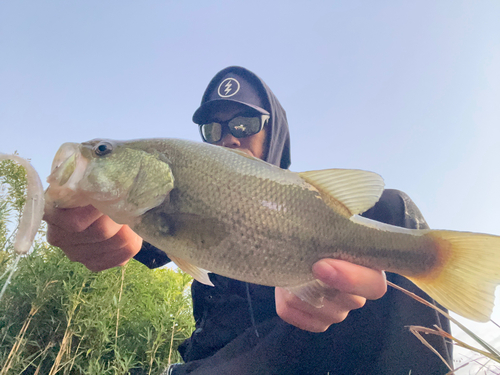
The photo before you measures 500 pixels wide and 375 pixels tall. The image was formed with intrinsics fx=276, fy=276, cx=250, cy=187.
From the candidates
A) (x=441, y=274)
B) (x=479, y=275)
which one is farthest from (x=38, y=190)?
(x=479, y=275)

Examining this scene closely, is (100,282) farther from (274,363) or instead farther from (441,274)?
(441,274)

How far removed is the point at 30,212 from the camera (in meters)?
1.00

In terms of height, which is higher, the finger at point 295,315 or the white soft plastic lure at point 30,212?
the white soft plastic lure at point 30,212

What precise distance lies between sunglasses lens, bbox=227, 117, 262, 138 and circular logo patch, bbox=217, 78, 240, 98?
0.44 metres

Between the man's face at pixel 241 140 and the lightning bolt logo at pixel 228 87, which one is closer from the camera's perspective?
the man's face at pixel 241 140

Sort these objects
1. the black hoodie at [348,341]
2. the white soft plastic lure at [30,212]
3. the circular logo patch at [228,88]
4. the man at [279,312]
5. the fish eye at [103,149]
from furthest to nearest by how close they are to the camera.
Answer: the circular logo patch at [228,88]
the black hoodie at [348,341]
the man at [279,312]
the fish eye at [103,149]
the white soft plastic lure at [30,212]

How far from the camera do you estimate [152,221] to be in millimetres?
1249

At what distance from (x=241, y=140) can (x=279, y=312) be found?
8.35 feet

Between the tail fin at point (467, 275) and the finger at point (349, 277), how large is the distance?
0.61 feet

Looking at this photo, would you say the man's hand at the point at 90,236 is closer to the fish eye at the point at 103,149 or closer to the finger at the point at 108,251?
the finger at the point at 108,251

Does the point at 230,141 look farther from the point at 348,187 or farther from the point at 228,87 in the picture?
the point at 348,187

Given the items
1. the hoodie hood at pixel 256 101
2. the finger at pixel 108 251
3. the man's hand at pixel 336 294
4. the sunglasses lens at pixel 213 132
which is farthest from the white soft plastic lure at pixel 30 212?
the sunglasses lens at pixel 213 132

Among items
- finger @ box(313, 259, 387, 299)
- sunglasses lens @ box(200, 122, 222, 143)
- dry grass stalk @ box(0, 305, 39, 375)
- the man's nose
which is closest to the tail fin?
finger @ box(313, 259, 387, 299)

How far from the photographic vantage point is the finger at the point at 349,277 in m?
1.25
